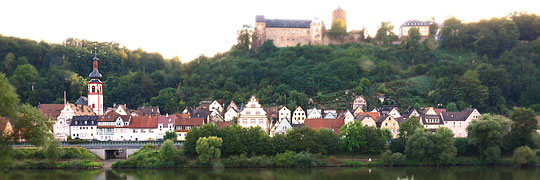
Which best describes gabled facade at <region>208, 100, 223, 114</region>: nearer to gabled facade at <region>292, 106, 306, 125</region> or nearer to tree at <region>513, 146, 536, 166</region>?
gabled facade at <region>292, 106, 306, 125</region>

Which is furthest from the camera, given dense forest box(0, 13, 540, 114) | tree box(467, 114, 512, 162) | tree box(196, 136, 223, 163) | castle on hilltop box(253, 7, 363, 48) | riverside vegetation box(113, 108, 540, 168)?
castle on hilltop box(253, 7, 363, 48)

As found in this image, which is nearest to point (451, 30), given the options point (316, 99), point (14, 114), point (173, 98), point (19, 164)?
point (316, 99)

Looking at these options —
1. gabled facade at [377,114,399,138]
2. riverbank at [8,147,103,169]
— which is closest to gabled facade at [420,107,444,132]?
gabled facade at [377,114,399,138]

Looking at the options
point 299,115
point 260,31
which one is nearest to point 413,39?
point 260,31

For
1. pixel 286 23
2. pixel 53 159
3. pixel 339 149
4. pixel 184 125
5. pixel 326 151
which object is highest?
pixel 286 23

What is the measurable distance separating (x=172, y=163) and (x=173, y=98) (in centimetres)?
3355

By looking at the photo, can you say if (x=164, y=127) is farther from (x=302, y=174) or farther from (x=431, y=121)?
(x=431, y=121)

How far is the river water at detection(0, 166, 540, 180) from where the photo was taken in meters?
44.7

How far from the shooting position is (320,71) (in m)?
92.6

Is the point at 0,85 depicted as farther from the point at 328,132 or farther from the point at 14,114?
the point at 328,132

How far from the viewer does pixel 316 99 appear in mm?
84500

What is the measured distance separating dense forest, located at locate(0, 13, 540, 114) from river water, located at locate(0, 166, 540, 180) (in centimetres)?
2754

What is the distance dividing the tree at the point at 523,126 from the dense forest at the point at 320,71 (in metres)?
21.7

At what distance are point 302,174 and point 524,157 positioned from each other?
19173 millimetres
